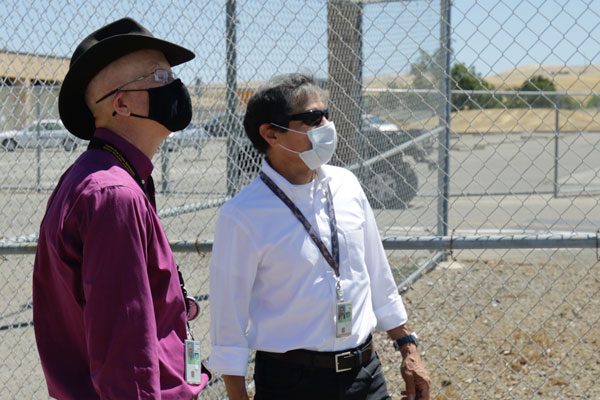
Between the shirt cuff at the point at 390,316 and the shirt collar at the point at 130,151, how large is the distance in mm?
1301

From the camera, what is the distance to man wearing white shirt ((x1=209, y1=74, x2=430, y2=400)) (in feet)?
8.37

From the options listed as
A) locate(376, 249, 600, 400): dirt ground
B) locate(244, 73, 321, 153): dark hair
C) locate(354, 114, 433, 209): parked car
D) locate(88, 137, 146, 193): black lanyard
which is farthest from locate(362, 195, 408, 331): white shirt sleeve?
locate(354, 114, 433, 209): parked car

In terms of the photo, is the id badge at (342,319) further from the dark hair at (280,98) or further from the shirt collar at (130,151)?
the shirt collar at (130,151)

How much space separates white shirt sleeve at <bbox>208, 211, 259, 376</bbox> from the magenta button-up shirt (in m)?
0.49

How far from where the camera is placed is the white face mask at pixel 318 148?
2701 millimetres

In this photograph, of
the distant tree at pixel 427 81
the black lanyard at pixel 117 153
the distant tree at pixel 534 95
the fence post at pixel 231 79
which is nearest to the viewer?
the black lanyard at pixel 117 153

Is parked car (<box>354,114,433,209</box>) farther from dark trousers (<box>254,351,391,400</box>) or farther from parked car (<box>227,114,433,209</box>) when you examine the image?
dark trousers (<box>254,351,391,400</box>)

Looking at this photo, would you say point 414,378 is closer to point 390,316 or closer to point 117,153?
point 390,316

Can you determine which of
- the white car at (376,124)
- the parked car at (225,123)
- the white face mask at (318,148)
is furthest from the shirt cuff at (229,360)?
the white car at (376,124)

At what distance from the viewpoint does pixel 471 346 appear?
5.51 metres

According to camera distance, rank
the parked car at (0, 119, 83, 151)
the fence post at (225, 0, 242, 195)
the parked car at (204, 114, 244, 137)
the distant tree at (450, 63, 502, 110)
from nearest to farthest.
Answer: the distant tree at (450, 63, 502, 110) → the fence post at (225, 0, 242, 195) → the parked car at (204, 114, 244, 137) → the parked car at (0, 119, 83, 151)

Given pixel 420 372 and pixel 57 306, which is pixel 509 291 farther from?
pixel 57 306

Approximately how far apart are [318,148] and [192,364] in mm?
1061

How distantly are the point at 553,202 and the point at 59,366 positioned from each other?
1234 cm
